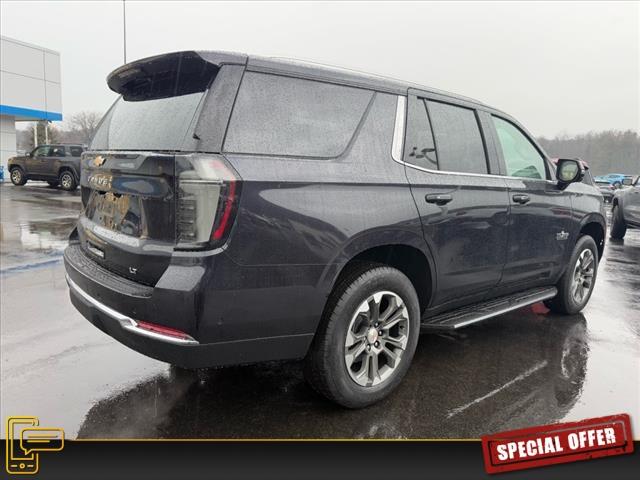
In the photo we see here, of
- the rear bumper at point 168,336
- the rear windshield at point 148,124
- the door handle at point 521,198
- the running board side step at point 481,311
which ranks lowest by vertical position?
the running board side step at point 481,311

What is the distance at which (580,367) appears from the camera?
3.60 metres

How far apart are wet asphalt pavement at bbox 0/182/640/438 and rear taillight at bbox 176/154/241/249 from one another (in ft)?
3.69

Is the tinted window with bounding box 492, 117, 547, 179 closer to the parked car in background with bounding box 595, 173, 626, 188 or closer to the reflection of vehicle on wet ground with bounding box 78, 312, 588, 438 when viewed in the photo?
the reflection of vehicle on wet ground with bounding box 78, 312, 588, 438

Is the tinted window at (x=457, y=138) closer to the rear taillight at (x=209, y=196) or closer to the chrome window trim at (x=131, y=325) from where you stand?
the rear taillight at (x=209, y=196)

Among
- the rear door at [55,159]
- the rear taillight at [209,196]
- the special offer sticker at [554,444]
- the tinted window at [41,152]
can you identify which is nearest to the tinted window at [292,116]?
the rear taillight at [209,196]

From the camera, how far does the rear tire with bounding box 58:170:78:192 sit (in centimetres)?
1880

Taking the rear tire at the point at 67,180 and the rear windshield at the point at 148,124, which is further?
the rear tire at the point at 67,180

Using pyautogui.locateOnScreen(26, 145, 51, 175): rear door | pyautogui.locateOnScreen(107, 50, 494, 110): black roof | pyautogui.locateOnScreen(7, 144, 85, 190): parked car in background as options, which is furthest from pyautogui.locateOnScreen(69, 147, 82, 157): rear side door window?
pyautogui.locateOnScreen(107, 50, 494, 110): black roof

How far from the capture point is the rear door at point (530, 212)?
3.80 metres

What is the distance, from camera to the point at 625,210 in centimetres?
1046

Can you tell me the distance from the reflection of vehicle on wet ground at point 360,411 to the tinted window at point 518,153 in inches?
59.4

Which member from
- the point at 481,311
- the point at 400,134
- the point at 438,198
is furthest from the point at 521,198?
the point at 400,134

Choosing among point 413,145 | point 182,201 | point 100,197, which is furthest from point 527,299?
point 100,197

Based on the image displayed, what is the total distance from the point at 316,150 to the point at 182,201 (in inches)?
30.1
